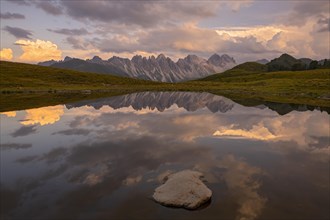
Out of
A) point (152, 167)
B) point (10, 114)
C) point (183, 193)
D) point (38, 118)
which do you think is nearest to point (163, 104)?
point (38, 118)

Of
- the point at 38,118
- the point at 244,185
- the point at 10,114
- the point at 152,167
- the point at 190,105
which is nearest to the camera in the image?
the point at 244,185

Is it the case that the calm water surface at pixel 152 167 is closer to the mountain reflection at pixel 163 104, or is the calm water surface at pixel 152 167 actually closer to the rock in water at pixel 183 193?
the rock in water at pixel 183 193

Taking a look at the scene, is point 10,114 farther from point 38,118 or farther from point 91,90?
point 91,90

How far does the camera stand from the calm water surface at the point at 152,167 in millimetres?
18281

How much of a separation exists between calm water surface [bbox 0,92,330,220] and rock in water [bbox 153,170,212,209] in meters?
0.54

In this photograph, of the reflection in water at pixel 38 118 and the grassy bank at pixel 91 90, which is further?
the grassy bank at pixel 91 90

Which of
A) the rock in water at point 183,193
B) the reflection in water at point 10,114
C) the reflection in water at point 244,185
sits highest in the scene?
the reflection in water at point 10,114

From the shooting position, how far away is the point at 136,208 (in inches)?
724

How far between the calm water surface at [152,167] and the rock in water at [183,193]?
0.54 m

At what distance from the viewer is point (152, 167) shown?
26.3 metres

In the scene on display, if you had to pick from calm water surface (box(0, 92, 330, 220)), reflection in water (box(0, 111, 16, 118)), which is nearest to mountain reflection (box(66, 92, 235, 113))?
reflection in water (box(0, 111, 16, 118))

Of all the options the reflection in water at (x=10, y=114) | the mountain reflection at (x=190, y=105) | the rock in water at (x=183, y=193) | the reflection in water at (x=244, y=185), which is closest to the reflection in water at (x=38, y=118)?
the reflection in water at (x=10, y=114)

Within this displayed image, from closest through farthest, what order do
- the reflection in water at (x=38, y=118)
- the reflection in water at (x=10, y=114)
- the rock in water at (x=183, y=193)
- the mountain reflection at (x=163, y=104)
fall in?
1. the rock in water at (x=183, y=193)
2. the reflection in water at (x=38, y=118)
3. the reflection in water at (x=10, y=114)
4. the mountain reflection at (x=163, y=104)

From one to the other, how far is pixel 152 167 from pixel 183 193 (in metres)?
7.15
